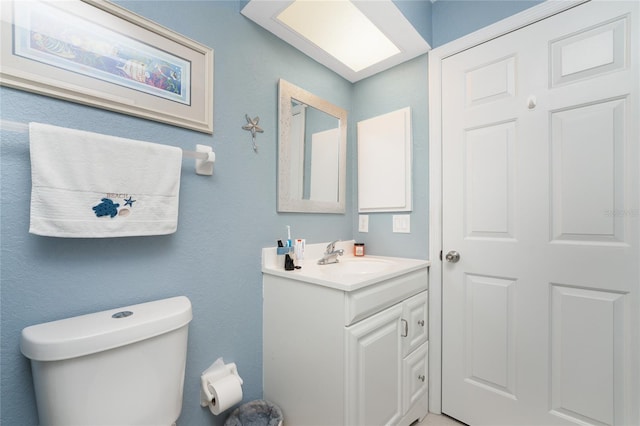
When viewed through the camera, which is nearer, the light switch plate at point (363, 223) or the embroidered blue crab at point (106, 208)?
the embroidered blue crab at point (106, 208)

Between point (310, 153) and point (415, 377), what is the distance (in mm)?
1404

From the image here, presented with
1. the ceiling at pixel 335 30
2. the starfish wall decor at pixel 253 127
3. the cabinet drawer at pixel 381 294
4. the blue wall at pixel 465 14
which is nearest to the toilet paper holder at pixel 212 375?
the cabinet drawer at pixel 381 294

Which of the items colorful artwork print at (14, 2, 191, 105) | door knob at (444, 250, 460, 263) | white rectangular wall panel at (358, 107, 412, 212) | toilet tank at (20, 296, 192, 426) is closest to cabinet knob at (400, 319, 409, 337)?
door knob at (444, 250, 460, 263)

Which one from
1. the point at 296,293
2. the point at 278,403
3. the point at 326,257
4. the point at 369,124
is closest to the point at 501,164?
the point at 369,124

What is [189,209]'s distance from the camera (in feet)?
3.74

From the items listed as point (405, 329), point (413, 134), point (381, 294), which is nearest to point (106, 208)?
point (381, 294)

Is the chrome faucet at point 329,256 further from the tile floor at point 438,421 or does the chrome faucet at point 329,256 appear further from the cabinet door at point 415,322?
the tile floor at point 438,421

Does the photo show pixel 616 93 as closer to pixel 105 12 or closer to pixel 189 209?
pixel 189 209

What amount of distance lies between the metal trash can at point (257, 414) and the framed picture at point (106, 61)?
4.31ft

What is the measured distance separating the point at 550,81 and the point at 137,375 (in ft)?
6.68

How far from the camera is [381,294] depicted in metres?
1.19

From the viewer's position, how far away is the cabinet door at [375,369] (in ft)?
3.43

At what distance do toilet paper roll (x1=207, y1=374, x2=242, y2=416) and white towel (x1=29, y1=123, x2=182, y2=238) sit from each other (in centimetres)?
69

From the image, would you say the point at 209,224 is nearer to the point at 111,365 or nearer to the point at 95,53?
the point at 111,365
